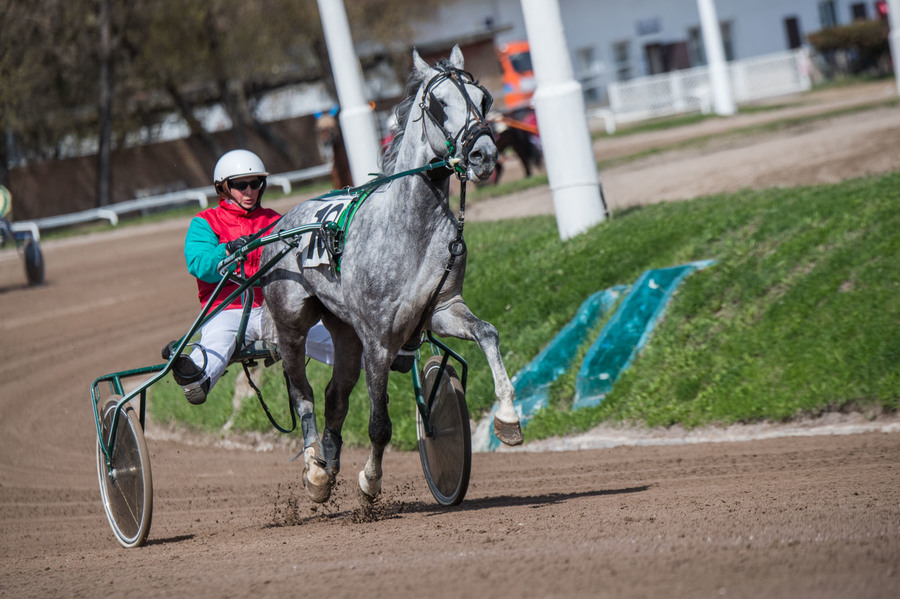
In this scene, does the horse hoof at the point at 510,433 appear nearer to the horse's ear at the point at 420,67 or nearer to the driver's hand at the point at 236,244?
the horse's ear at the point at 420,67

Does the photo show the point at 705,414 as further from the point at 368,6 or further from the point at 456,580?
the point at 368,6

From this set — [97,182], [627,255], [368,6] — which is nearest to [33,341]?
[627,255]

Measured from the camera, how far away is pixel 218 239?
6574 mm

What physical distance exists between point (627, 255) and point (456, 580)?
20.5 feet

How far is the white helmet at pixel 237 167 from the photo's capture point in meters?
6.47

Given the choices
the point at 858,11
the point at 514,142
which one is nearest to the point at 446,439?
the point at 514,142

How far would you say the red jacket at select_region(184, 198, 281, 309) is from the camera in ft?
20.8

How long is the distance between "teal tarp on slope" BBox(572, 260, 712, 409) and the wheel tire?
12.3 metres

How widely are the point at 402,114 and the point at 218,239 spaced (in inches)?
58.3

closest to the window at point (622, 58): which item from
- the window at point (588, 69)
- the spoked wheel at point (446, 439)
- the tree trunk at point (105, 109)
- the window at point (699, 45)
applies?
the window at point (588, 69)

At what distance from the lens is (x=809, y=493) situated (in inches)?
199

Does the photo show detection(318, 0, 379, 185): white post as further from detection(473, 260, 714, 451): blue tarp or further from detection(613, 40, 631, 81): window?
detection(613, 40, 631, 81): window

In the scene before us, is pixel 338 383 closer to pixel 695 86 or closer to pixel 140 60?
pixel 140 60

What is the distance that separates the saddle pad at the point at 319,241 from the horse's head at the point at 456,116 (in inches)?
29.8
